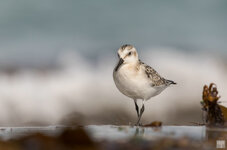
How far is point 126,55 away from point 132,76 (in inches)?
16.1

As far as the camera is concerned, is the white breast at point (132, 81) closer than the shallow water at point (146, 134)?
No

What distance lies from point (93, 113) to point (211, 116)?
11.3 m

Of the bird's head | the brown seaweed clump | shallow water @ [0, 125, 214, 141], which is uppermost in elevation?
the bird's head

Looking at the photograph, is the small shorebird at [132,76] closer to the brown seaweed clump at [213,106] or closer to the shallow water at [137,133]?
the brown seaweed clump at [213,106]

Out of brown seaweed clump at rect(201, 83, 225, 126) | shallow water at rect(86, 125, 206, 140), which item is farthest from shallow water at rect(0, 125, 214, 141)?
brown seaweed clump at rect(201, 83, 225, 126)

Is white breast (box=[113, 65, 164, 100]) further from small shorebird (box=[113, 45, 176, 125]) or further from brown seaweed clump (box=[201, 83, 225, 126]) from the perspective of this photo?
brown seaweed clump (box=[201, 83, 225, 126])

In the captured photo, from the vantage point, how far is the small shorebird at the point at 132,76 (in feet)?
25.9

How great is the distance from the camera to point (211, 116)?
6.59 meters

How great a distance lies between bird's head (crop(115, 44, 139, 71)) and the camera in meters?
8.07

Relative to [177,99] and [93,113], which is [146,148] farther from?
[177,99]

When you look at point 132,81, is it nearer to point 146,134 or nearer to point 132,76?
point 132,76

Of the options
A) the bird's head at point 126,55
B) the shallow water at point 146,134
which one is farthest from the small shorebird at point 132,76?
the shallow water at point 146,134

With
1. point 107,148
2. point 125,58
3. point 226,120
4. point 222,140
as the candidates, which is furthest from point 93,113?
point 107,148

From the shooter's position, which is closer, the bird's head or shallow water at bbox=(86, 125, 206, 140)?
shallow water at bbox=(86, 125, 206, 140)
